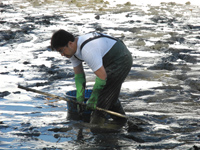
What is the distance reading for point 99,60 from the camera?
445 cm

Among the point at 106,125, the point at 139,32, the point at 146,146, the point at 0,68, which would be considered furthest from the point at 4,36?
the point at 146,146

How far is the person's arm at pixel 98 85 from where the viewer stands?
451cm

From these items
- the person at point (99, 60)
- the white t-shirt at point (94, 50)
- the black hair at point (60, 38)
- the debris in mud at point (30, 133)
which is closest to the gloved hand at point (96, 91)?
the person at point (99, 60)

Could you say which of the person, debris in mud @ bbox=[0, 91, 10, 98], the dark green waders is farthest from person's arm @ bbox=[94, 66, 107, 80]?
debris in mud @ bbox=[0, 91, 10, 98]

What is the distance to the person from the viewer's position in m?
4.46

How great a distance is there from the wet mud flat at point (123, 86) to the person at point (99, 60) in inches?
20.1

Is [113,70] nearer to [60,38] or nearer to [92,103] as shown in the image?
[92,103]

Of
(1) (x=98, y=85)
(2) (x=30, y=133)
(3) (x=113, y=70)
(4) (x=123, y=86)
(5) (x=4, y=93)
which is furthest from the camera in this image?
(4) (x=123, y=86)

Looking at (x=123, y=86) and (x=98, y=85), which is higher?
(x=98, y=85)

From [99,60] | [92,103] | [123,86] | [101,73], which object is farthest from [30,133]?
[123,86]

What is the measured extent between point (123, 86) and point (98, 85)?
2914mm

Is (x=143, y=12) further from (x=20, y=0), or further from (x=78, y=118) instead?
(x=78, y=118)

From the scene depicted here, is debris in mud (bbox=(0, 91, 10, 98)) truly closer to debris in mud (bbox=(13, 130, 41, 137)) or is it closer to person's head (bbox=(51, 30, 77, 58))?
debris in mud (bbox=(13, 130, 41, 137))

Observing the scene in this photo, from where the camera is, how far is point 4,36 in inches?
491
